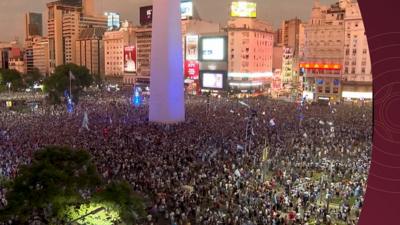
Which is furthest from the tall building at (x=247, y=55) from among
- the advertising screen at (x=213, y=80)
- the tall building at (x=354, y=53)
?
the tall building at (x=354, y=53)

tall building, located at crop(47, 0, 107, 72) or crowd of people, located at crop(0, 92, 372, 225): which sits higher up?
tall building, located at crop(47, 0, 107, 72)

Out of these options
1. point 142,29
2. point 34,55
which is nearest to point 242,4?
point 142,29

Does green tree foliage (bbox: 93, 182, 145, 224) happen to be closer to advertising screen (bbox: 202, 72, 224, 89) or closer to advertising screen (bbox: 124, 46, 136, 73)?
advertising screen (bbox: 202, 72, 224, 89)

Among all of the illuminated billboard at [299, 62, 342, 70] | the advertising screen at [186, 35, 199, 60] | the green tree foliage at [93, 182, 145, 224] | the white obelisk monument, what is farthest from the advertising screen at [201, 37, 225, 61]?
the green tree foliage at [93, 182, 145, 224]

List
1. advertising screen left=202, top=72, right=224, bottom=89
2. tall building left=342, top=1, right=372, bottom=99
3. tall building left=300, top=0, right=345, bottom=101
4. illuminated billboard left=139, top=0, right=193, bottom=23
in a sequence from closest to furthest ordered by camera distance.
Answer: tall building left=342, top=1, right=372, bottom=99 < tall building left=300, top=0, right=345, bottom=101 < advertising screen left=202, top=72, right=224, bottom=89 < illuminated billboard left=139, top=0, right=193, bottom=23

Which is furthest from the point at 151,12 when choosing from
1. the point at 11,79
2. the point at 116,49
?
the point at 11,79
